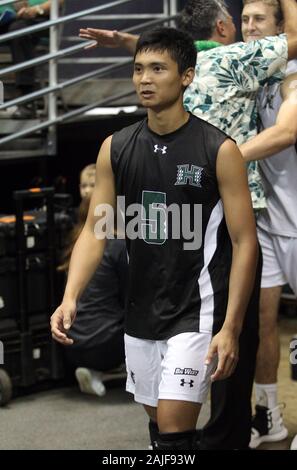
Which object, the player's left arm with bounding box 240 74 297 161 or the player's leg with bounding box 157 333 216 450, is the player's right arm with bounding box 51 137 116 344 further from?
the player's left arm with bounding box 240 74 297 161

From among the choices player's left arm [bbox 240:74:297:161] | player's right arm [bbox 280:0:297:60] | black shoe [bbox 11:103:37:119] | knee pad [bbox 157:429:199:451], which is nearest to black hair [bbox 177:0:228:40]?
player's right arm [bbox 280:0:297:60]

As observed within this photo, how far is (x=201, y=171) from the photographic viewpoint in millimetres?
4090

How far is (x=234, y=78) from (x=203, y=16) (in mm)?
394

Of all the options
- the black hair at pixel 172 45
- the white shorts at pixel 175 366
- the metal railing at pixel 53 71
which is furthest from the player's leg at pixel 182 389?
the metal railing at pixel 53 71

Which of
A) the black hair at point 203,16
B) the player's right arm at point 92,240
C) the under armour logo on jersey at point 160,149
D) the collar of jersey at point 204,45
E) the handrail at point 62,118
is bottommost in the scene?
the player's right arm at point 92,240

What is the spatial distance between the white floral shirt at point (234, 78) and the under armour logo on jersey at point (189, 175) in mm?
988

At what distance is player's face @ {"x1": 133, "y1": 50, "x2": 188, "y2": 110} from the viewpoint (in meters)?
4.11

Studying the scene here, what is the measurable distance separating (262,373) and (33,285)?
66.6 inches

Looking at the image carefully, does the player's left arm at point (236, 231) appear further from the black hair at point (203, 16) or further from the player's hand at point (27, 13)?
the player's hand at point (27, 13)

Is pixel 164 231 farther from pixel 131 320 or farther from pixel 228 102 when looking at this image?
pixel 228 102

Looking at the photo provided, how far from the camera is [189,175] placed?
411 centimetres

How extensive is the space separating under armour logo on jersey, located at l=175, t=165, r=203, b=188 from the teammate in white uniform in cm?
105

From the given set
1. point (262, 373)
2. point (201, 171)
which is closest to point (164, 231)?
point (201, 171)

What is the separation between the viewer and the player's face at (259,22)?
5.27 meters
